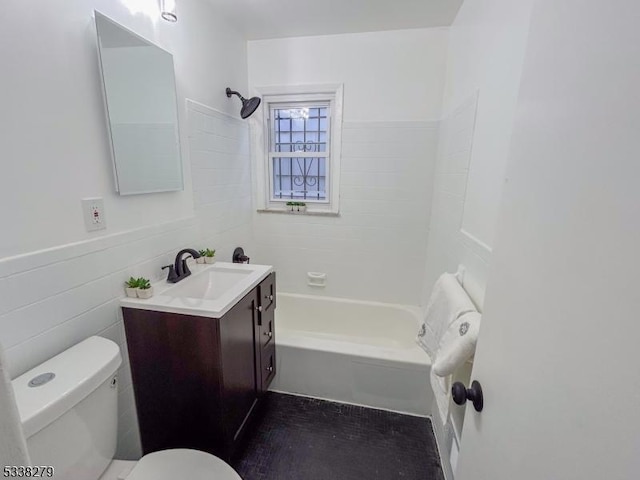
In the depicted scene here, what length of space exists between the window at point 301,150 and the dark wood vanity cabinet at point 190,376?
1.33 m

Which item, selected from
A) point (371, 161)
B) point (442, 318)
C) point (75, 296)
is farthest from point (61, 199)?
point (371, 161)

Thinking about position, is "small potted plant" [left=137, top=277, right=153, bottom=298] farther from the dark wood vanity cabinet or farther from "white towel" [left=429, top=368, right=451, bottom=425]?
"white towel" [left=429, top=368, right=451, bottom=425]

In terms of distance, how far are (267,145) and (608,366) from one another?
256 centimetres

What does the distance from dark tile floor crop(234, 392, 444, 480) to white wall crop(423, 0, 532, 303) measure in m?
1.00

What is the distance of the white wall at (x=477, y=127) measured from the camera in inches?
43.7

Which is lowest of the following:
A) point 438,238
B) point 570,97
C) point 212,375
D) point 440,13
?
point 212,375

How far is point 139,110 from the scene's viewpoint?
4.35 ft

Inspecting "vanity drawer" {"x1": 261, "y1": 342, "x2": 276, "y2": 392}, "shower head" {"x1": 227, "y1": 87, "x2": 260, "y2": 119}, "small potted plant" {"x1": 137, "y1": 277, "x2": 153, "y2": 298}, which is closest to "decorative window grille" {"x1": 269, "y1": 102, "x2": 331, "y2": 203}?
"shower head" {"x1": 227, "y1": 87, "x2": 260, "y2": 119}

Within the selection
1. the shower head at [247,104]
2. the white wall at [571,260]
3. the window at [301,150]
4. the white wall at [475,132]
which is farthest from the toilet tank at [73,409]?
the window at [301,150]

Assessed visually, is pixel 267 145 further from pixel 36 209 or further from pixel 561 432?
pixel 561 432

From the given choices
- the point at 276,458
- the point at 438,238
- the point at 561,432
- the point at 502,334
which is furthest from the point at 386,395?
the point at 561,432

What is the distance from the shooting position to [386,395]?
1870mm

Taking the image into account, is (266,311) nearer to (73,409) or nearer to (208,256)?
(208,256)

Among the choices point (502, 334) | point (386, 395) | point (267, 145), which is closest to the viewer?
point (502, 334)
